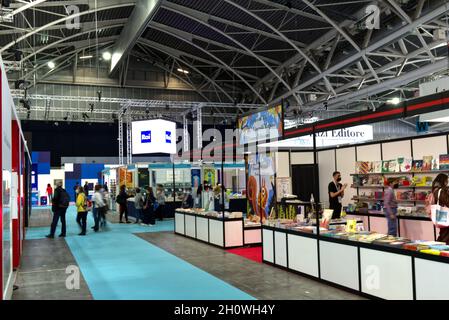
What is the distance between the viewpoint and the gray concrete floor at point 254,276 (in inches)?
198

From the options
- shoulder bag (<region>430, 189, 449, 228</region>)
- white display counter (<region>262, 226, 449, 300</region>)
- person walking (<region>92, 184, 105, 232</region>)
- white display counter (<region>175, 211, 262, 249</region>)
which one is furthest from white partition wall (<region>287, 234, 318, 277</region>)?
person walking (<region>92, 184, 105, 232</region>)

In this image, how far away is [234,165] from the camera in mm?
19516

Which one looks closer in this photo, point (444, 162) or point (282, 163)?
point (444, 162)

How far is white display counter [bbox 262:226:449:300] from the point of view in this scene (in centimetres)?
401

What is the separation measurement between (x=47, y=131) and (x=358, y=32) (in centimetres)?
1970

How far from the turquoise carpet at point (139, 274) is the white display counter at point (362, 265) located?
116 cm

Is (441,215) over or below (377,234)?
over

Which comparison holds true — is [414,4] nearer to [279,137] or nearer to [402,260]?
[279,137]

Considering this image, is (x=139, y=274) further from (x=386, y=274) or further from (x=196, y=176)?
(x=196, y=176)

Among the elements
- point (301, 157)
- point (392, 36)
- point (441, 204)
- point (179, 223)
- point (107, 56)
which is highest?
point (107, 56)

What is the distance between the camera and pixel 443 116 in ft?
18.1

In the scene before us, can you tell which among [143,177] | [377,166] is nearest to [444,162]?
Result: [377,166]

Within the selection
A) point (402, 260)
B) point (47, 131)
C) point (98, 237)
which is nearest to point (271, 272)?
point (402, 260)

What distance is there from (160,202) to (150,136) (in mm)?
5804
